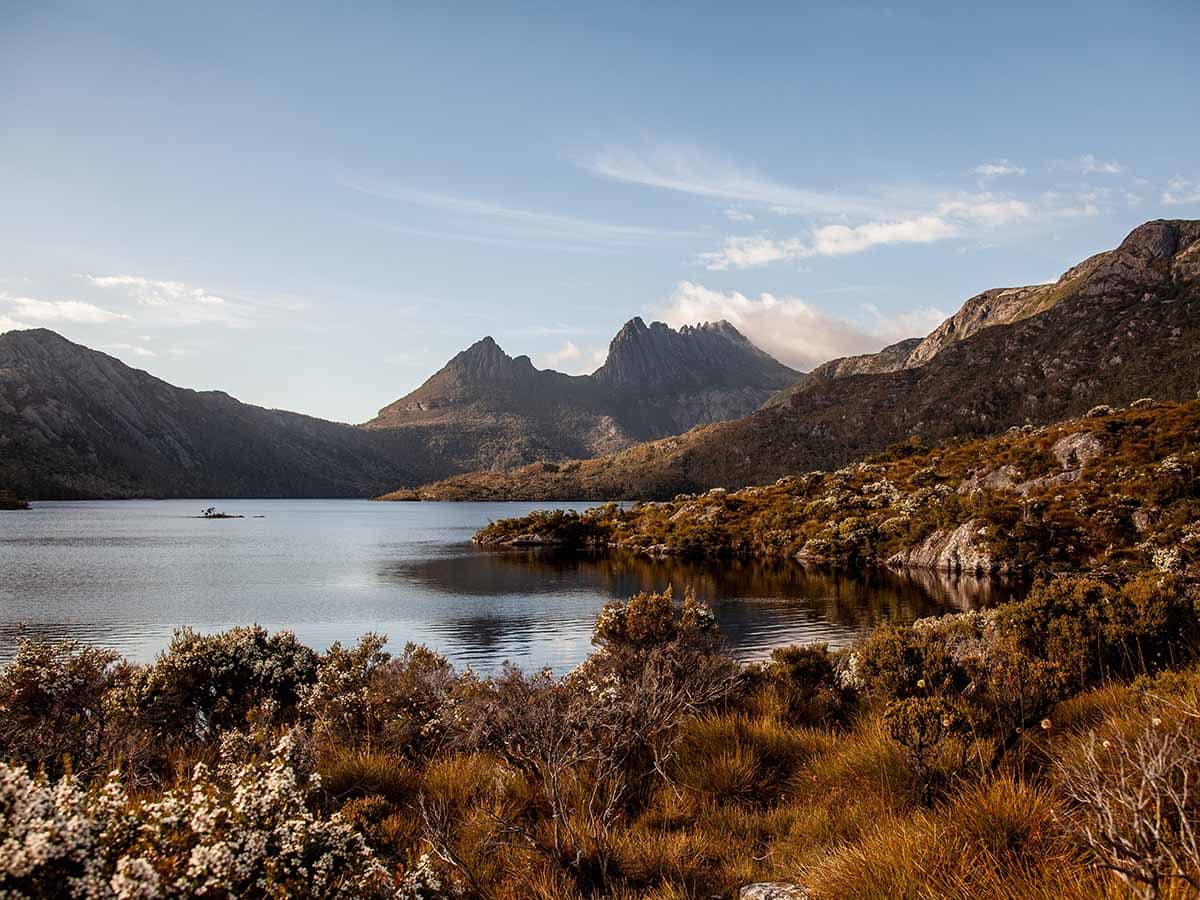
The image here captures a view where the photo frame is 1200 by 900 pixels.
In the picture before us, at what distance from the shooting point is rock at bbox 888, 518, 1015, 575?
150 ft

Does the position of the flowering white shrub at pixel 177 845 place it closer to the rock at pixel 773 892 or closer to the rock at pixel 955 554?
the rock at pixel 773 892

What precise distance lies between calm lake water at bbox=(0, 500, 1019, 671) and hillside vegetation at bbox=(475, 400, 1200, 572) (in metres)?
4.82

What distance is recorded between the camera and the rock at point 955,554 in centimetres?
4584

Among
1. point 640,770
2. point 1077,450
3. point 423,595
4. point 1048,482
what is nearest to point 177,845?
point 640,770

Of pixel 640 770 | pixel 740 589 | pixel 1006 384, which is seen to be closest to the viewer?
pixel 640 770

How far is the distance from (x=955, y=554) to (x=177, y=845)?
172ft

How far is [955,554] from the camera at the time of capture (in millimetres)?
48562

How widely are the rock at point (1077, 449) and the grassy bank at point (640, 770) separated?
45.8m

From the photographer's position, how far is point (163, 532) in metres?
95.2

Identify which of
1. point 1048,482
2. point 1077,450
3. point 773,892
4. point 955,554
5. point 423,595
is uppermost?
point 1077,450

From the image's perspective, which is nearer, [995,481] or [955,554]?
[955,554]

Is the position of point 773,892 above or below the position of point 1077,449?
below

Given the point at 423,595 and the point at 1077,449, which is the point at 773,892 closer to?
the point at 423,595

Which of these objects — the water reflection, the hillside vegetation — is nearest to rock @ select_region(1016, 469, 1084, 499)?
the hillside vegetation
